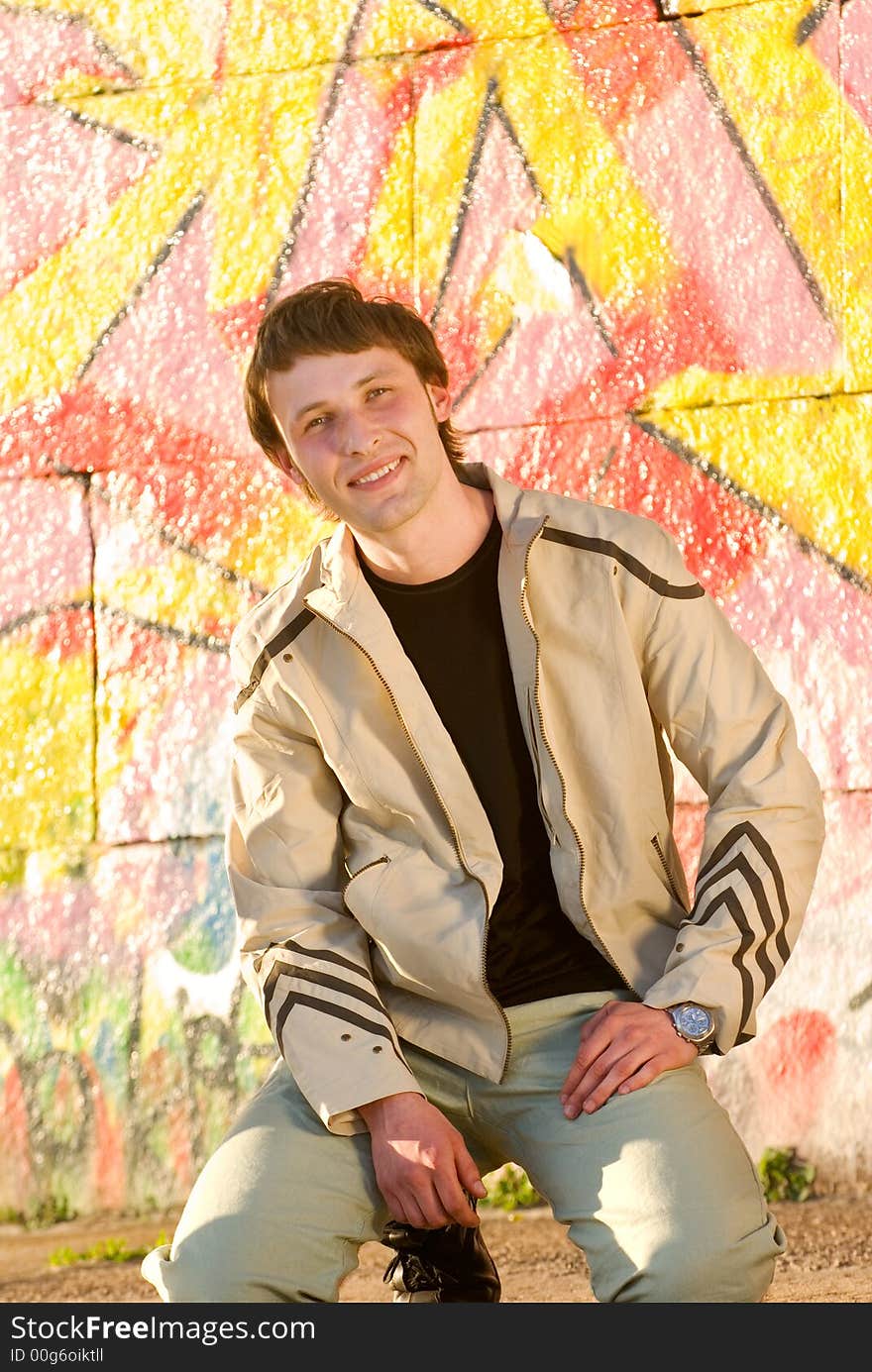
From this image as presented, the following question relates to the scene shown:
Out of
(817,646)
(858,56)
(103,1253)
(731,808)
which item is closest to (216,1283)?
(731,808)

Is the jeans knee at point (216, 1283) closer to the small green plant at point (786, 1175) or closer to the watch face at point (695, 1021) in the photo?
the watch face at point (695, 1021)

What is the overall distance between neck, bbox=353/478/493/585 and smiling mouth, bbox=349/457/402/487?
0.09 m

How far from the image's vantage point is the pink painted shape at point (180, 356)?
4520 millimetres

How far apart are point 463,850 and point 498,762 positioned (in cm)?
16

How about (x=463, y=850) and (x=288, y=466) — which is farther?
(x=288, y=466)

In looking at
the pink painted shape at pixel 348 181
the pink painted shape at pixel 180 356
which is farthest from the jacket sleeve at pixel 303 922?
the pink painted shape at pixel 348 181

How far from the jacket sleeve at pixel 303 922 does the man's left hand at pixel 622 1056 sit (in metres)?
0.26

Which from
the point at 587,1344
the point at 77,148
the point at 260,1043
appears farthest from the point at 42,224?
the point at 587,1344

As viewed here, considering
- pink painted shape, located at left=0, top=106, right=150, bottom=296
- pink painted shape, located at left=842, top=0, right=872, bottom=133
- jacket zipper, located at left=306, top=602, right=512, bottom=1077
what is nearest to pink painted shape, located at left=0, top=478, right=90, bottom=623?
pink painted shape, located at left=0, top=106, right=150, bottom=296

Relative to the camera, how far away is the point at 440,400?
2.97 m

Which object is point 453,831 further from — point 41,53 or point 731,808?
point 41,53

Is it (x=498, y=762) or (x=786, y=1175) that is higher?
(x=498, y=762)

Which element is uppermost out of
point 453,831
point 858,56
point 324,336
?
point 858,56

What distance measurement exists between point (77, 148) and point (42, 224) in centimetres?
23
